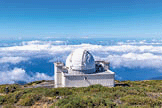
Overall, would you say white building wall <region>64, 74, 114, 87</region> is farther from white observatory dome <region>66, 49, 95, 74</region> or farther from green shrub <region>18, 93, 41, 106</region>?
green shrub <region>18, 93, 41, 106</region>

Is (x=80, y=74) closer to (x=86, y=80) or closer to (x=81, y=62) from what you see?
(x=86, y=80)

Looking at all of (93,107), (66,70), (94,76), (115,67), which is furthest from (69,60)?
(115,67)

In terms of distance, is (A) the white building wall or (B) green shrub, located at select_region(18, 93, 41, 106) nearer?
(B) green shrub, located at select_region(18, 93, 41, 106)

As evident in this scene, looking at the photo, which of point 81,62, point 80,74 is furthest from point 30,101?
point 81,62

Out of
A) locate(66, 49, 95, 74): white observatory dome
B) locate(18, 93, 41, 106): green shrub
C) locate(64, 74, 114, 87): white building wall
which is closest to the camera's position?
locate(18, 93, 41, 106): green shrub

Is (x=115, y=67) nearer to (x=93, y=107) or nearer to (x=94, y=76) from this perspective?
(x=94, y=76)

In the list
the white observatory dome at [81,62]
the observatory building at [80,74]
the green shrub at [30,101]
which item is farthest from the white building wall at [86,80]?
the green shrub at [30,101]

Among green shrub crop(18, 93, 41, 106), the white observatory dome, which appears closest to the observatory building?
the white observatory dome

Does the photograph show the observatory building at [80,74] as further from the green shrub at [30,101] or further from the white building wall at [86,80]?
the green shrub at [30,101]
